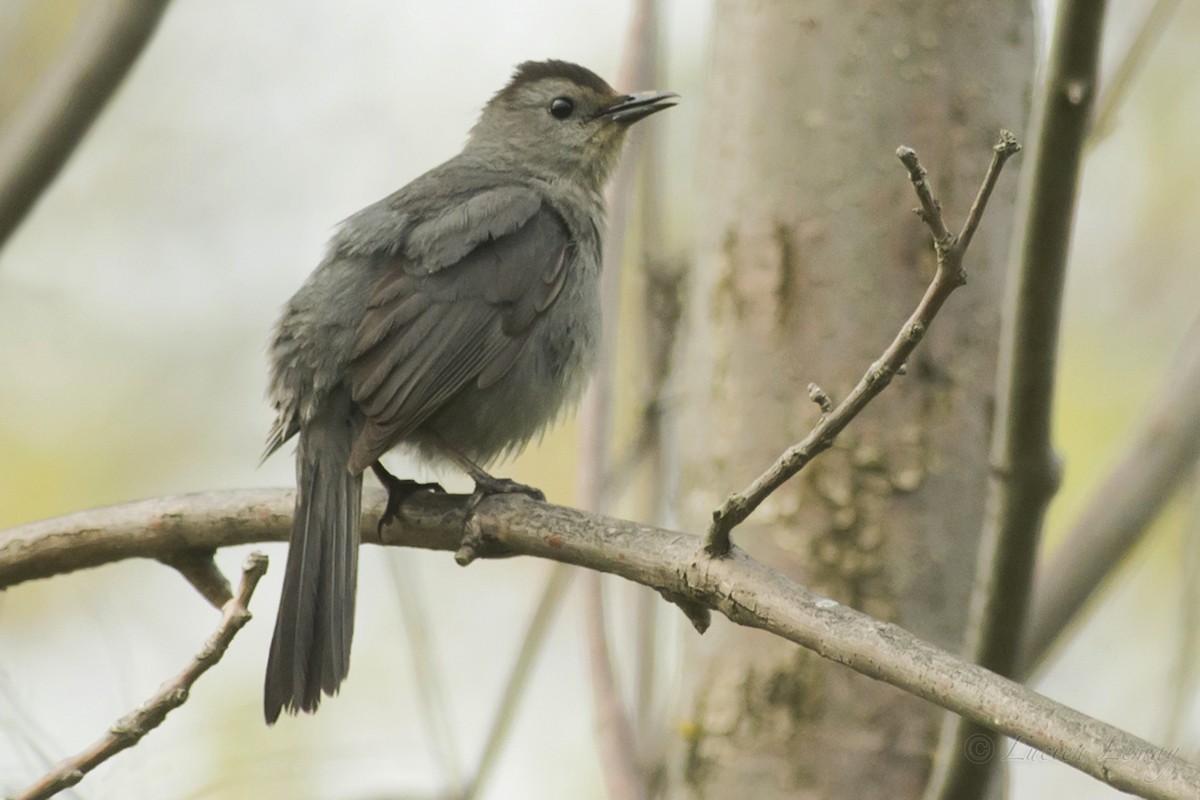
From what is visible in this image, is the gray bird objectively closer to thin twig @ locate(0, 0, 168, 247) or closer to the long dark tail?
the long dark tail

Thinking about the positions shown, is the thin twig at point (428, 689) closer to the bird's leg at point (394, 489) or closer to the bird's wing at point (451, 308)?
the bird's leg at point (394, 489)

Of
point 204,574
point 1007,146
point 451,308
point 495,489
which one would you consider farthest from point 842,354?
point 204,574

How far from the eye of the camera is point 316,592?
3.78m

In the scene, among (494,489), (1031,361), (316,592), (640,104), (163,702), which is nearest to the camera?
(163,702)

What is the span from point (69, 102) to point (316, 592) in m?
1.46

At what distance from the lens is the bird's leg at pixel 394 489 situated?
4086 mm

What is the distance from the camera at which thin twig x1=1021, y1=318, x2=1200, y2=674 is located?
156 inches

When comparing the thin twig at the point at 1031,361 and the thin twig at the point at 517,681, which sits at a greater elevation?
the thin twig at the point at 1031,361

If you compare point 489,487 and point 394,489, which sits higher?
point 489,487

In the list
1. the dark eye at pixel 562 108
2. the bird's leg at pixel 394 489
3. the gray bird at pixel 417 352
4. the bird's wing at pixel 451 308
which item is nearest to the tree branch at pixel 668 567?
the bird's leg at pixel 394 489

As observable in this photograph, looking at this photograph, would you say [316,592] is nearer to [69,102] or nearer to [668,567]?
[668,567]

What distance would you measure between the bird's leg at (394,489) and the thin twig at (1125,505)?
184 centimetres

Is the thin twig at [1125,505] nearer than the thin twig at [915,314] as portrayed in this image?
No

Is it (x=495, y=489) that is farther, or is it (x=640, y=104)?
(x=640, y=104)
